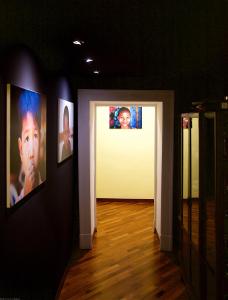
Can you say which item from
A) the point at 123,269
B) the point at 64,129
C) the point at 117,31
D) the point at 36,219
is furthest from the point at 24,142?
the point at 123,269

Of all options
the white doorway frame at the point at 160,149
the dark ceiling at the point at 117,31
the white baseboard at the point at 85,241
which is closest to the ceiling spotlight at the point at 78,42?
the dark ceiling at the point at 117,31

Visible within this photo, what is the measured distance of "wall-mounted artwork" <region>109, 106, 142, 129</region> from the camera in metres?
7.88

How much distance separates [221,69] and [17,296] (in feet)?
12.4

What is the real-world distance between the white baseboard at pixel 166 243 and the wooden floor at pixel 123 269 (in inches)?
4.6

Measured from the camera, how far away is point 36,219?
8.61ft

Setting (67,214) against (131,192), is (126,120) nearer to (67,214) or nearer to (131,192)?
(131,192)

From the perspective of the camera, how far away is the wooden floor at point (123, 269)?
12.3 ft

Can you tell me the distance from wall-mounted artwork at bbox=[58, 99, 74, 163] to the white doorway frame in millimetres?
509

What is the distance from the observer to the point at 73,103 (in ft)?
15.4

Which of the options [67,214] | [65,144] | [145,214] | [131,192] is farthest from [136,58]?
[131,192]

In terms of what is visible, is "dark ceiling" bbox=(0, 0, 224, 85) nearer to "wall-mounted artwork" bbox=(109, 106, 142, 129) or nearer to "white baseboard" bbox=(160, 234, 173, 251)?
"white baseboard" bbox=(160, 234, 173, 251)

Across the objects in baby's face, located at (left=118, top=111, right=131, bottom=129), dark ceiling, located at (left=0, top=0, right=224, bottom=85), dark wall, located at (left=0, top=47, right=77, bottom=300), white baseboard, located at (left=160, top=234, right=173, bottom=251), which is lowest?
white baseboard, located at (left=160, top=234, right=173, bottom=251)

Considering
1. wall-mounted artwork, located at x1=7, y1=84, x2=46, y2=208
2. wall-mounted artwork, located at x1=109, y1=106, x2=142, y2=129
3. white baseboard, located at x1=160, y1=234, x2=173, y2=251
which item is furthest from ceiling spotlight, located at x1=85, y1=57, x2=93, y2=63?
wall-mounted artwork, located at x1=109, y1=106, x2=142, y2=129

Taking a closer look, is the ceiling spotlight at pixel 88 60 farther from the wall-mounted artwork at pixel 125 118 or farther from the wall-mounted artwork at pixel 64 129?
the wall-mounted artwork at pixel 125 118
